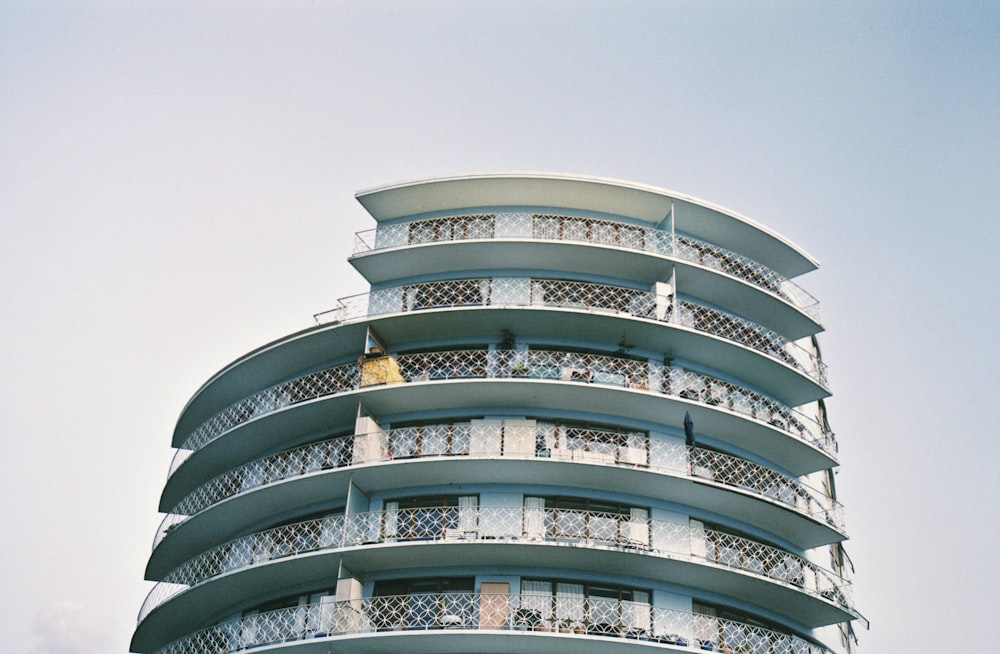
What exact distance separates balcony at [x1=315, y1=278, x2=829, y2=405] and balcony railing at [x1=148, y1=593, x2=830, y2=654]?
8915 millimetres

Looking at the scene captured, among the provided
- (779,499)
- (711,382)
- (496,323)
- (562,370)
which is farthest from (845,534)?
(496,323)

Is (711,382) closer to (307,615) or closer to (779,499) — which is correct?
(779,499)

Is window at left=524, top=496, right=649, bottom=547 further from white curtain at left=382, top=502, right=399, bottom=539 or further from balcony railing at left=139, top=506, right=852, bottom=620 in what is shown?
white curtain at left=382, top=502, right=399, bottom=539

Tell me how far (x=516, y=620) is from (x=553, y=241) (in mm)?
12547

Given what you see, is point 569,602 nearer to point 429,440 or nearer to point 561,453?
point 561,453

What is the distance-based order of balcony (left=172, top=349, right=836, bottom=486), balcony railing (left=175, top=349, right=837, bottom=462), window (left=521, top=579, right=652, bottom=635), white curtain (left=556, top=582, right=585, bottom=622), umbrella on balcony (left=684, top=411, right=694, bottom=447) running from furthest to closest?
1. balcony railing (left=175, top=349, right=837, bottom=462)
2. balcony (left=172, top=349, right=836, bottom=486)
3. umbrella on balcony (left=684, top=411, right=694, bottom=447)
4. white curtain (left=556, top=582, right=585, bottom=622)
5. window (left=521, top=579, right=652, bottom=635)

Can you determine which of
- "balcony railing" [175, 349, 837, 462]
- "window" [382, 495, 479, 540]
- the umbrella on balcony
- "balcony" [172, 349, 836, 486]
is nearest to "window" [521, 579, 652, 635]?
"window" [382, 495, 479, 540]

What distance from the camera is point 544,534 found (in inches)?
1252

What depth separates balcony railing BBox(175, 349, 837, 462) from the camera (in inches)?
1378

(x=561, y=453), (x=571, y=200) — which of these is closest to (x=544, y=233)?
(x=571, y=200)

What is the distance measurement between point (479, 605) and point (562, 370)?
819 centimetres

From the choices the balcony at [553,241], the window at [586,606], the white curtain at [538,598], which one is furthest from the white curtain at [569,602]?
the balcony at [553,241]

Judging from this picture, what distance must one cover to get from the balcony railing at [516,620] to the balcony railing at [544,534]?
174cm

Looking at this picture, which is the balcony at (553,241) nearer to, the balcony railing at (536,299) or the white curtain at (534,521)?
the balcony railing at (536,299)
